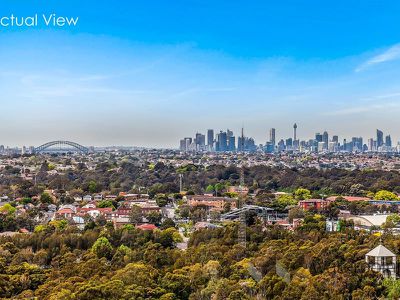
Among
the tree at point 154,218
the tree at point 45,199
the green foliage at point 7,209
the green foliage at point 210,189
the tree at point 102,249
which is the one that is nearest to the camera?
the tree at point 102,249

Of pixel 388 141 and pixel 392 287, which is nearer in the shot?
pixel 392 287

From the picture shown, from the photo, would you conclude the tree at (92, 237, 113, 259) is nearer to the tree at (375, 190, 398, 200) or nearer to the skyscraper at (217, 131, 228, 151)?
the tree at (375, 190, 398, 200)

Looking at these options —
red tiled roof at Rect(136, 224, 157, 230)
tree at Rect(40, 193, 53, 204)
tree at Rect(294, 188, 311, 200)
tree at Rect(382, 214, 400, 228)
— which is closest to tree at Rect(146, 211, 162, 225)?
red tiled roof at Rect(136, 224, 157, 230)

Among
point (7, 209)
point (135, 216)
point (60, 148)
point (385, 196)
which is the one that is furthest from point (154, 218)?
point (60, 148)

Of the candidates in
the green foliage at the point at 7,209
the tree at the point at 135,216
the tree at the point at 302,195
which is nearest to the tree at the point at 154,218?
the tree at the point at 135,216

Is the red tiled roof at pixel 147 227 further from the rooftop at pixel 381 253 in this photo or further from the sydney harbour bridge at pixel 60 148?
the sydney harbour bridge at pixel 60 148

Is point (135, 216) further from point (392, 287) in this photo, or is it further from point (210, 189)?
point (210, 189)

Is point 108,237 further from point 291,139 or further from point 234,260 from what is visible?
point 291,139

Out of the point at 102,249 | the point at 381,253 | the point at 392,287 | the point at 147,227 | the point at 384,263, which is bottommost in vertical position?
the point at 147,227

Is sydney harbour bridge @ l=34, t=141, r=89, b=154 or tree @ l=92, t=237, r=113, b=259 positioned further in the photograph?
sydney harbour bridge @ l=34, t=141, r=89, b=154

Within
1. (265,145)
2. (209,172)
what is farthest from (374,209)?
(265,145)

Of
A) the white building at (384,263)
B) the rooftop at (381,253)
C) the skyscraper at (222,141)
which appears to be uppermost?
the skyscraper at (222,141)
